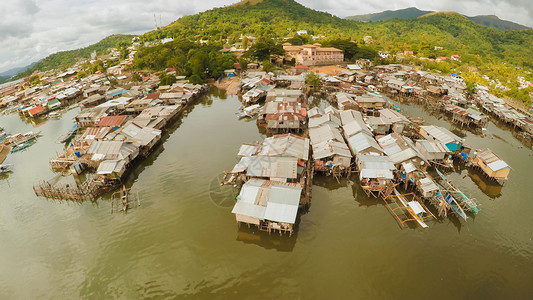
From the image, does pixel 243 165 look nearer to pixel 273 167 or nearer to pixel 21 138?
pixel 273 167

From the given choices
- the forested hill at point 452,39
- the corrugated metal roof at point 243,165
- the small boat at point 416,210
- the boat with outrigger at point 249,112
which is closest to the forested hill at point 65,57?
the boat with outrigger at point 249,112

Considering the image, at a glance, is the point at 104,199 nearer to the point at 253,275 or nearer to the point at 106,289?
the point at 106,289

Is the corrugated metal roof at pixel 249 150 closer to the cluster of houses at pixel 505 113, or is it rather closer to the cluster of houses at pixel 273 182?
the cluster of houses at pixel 273 182

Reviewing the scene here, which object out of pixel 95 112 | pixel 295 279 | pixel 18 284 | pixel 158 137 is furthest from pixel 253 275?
pixel 95 112

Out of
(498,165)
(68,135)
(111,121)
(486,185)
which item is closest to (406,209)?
(486,185)

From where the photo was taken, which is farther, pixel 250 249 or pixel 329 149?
pixel 329 149

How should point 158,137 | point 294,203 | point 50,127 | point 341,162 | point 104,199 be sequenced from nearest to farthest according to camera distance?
point 294,203, point 104,199, point 341,162, point 158,137, point 50,127

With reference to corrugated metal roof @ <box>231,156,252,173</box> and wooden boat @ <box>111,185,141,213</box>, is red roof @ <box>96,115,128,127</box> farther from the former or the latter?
corrugated metal roof @ <box>231,156,252,173</box>

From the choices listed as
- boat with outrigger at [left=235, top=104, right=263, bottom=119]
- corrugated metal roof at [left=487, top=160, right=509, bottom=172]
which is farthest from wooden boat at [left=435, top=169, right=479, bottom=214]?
boat with outrigger at [left=235, top=104, right=263, bottom=119]
